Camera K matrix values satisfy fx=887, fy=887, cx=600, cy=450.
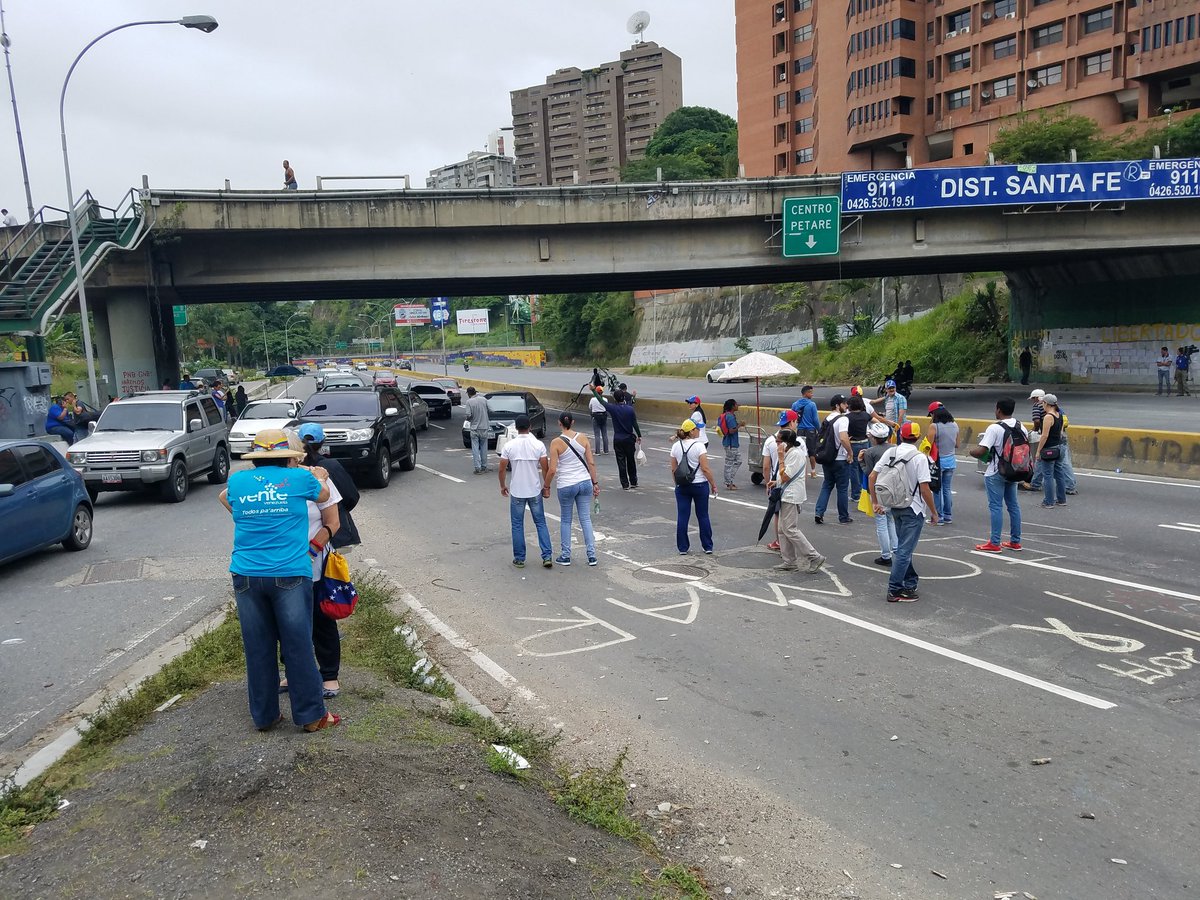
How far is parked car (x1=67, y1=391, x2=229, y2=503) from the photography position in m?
15.4

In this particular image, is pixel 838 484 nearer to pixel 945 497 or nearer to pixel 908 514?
pixel 945 497

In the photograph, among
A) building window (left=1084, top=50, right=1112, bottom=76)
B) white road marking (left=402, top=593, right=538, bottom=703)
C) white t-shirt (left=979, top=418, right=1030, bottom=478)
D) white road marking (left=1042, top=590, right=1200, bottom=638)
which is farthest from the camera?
building window (left=1084, top=50, right=1112, bottom=76)

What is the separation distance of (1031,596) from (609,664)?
4372 millimetres

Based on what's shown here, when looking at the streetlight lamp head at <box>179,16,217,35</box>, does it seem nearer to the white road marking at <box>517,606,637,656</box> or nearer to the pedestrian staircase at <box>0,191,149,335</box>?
the pedestrian staircase at <box>0,191,149,335</box>

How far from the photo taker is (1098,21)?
54.0m

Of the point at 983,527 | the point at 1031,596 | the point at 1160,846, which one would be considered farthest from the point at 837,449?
the point at 1160,846

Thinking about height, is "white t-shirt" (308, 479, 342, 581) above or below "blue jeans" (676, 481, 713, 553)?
above

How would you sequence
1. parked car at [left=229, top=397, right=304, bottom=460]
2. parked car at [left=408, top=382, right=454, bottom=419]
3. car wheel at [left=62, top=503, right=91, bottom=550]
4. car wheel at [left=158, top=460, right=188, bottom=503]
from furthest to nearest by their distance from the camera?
parked car at [left=408, top=382, right=454, bottom=419], parked car at [left=229, top=397, right=304, bottom=460], car wheel at [left=158, top=460, right=188, bottom=503], car wheel at [left=62, top=503, right=91, bottom=550]

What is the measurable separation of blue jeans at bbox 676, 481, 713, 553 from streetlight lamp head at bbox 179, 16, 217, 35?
17.7 meters

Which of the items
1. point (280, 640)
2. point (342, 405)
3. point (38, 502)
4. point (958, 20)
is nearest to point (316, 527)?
point (280, 640)

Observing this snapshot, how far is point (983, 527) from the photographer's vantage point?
1209cm

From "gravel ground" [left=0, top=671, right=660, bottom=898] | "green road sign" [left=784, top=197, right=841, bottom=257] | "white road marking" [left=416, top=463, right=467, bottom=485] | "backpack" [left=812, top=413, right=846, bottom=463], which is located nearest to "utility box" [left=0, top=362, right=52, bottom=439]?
"white road marking" [left=416, top=463, right=467, bottom=485]

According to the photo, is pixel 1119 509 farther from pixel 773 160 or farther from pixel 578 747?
pixel 773 160

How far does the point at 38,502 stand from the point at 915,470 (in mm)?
10084
